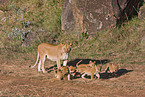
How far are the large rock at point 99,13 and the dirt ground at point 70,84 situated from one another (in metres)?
3.37

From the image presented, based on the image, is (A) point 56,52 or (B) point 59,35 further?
(B) point 59,35

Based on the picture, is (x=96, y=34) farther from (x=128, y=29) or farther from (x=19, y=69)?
(x=19, y=69)

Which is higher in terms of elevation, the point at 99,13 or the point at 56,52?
the point at 99,13

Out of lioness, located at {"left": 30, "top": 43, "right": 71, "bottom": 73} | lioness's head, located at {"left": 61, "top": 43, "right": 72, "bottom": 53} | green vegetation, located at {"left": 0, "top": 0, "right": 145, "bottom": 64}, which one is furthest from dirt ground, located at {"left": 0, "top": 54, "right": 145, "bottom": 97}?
green vegetation, located at {"left": 0, "top": 0, "right": 145, "bottom": 64}

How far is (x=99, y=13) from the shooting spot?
42.3ft

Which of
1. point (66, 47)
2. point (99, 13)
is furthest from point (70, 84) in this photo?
point (99, 13)

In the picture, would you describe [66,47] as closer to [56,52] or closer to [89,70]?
[56,52]

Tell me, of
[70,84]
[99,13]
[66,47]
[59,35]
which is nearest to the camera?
[70,84]

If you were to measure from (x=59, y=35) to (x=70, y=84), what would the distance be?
22.1ft

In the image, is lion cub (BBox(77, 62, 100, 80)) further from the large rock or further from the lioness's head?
the large rock

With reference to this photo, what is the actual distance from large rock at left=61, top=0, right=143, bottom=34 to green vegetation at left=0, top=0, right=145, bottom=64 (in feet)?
1.11

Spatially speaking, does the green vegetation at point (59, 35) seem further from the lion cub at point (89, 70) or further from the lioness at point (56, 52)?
the lion cub at point (89, 70)

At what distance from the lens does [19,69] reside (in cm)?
988

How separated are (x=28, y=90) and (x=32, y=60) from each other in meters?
4.25
